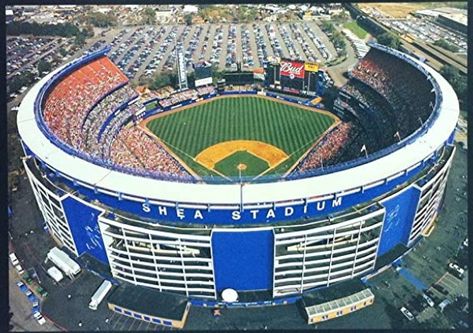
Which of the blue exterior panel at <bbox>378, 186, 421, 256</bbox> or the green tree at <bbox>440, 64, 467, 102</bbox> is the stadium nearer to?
the blue exterior panel at <bbox>378, 186, 421, 256</bbox>

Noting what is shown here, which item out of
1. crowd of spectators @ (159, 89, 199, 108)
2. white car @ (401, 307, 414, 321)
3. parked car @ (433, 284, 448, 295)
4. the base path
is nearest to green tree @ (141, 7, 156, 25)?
crowd of spectators @ (159, 89, 199, 108)

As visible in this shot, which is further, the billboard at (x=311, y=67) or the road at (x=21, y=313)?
the billboard at (x=311, y=67)

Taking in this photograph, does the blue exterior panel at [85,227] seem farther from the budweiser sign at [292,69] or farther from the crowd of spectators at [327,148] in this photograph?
the budweiser sign at [292,69]

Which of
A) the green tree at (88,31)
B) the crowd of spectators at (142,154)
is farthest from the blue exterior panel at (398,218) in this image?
the green tree at (88,31)

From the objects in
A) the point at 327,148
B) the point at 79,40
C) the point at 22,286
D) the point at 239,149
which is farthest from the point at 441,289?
the point at 79,40

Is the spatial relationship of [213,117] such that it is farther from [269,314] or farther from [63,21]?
[63,21]
